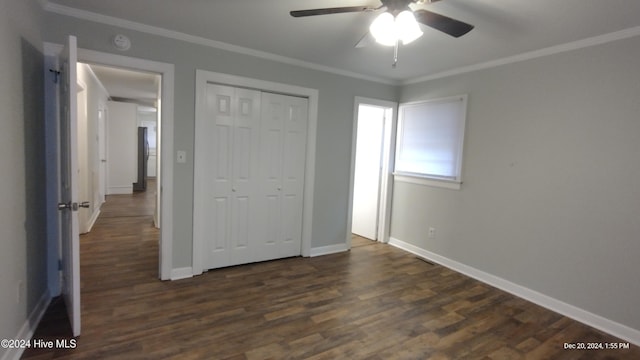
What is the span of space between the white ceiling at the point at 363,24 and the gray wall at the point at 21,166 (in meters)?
0.62

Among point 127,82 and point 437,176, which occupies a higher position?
point 127,82

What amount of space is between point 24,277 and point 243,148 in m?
2.01

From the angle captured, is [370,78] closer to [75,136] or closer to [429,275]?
[429,275]

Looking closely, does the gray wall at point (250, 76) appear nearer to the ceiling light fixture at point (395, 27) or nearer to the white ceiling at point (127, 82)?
the white ceiling at point (127, 82)

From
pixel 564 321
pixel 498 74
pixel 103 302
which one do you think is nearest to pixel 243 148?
pixel 103 302

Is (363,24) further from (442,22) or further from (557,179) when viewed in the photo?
(557,179)

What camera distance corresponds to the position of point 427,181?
4.02 m

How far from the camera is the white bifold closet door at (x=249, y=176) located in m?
3.22

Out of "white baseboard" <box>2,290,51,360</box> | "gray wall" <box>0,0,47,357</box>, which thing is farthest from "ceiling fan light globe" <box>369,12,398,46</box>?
"white baseboard" <box>2,290,51,360</box>

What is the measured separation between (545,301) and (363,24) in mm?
2979

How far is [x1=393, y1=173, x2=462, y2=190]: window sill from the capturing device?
3.69 meters

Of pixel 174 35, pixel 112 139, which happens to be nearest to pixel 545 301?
pixel 174 35

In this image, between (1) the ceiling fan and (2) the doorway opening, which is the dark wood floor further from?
(1) the ceiling fan

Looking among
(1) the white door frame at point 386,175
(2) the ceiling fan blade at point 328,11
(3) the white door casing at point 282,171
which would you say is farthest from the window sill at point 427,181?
(2) the ceiling fan blade at point 328,11
